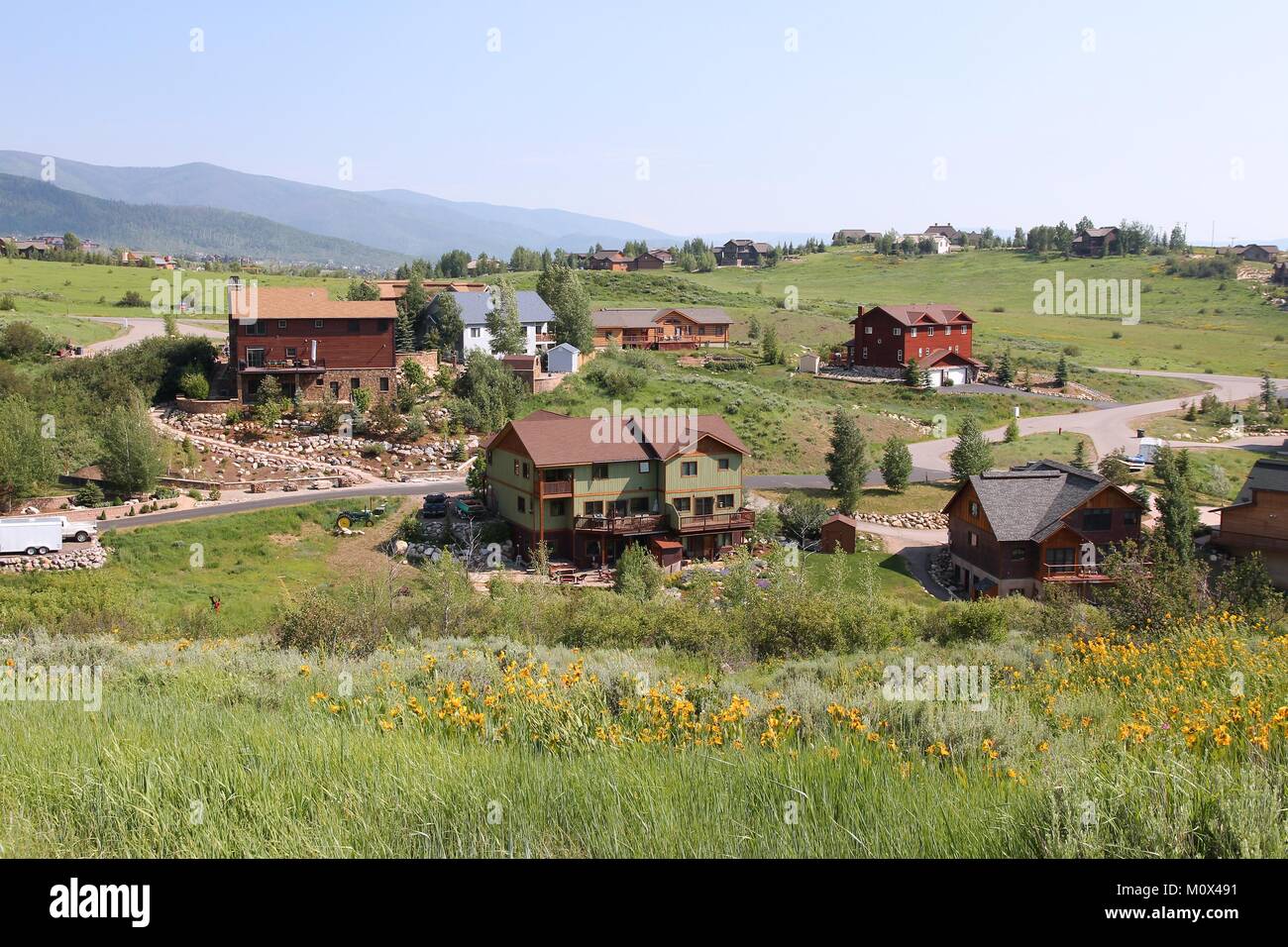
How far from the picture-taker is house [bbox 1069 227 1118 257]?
150750 millimetres

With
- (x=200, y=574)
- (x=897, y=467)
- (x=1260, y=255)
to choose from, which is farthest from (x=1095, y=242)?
(x=200, y=574)

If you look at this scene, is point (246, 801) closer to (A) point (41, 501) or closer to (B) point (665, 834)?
(B) point (665, 834)

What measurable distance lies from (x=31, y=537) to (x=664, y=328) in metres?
55.7

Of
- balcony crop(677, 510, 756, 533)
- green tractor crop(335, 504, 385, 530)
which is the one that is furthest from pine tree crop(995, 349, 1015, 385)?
green tractor crop(335, 504, 385, 530)

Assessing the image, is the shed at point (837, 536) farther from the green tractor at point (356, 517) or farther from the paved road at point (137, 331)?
the paved road at point (137, 331)

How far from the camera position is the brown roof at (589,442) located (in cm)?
3916

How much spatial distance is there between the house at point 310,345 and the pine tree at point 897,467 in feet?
85.9

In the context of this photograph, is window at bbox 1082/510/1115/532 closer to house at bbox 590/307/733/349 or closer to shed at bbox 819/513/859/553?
shed at bbox 819/513/859/553

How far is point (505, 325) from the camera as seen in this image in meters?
63.2

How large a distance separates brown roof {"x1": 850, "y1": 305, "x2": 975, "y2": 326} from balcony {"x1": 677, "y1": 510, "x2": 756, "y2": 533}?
134 ft

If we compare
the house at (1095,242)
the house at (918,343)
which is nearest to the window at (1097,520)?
the house at (918,343)

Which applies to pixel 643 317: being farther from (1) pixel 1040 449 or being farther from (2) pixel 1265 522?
(2) pixel 1265 522

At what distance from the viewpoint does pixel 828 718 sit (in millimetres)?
8406
